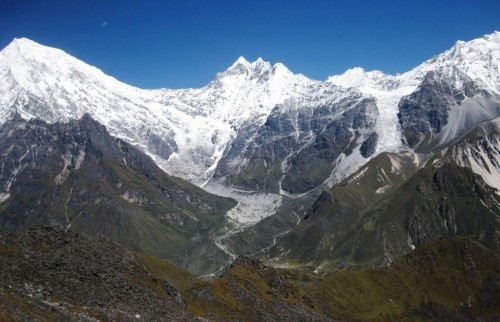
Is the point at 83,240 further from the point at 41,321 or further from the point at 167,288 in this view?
the point at 41,321

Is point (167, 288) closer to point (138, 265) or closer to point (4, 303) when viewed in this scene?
point (138, 265)

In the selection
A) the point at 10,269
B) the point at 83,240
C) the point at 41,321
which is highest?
the point at 83,240

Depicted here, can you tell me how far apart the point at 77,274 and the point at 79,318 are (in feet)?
82.2

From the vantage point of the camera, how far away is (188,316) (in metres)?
176

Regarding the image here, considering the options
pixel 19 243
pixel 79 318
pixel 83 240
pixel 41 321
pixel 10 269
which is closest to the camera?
pixel 41 321

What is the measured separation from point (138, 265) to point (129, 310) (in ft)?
105

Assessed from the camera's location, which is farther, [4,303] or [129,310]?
[129,310]

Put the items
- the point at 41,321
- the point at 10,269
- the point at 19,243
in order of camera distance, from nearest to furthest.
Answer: the point at 41,321 → the point at 10,269 → the point at 19,243

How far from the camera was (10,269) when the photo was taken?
152250 millimetres

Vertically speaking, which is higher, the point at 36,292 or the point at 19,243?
the point at 19,243

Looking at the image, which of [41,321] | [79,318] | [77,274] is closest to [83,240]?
[77,274]

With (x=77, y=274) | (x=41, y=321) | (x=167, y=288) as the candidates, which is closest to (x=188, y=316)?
(x=167, y=288)

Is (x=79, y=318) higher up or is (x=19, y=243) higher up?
(x=19, y=243)

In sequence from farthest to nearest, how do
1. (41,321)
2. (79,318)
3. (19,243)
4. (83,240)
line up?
(83,240) < (19,243) < (79,318) < (41,321)
